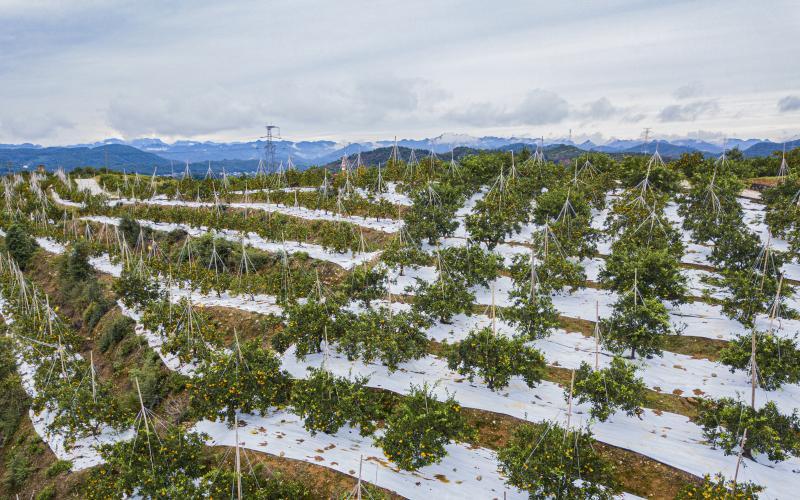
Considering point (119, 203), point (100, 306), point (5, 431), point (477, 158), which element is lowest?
point (5, 431)

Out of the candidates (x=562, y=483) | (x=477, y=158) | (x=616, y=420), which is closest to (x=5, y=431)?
(x=562, y=483)

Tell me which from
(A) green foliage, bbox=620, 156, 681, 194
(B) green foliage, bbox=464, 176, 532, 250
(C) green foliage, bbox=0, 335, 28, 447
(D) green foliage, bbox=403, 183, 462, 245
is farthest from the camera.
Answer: (A) green foliage, bbox=620, 156, 681, 194

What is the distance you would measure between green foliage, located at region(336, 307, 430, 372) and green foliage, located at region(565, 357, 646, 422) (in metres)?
6.22

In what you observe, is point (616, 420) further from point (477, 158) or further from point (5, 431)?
point (477, 158)

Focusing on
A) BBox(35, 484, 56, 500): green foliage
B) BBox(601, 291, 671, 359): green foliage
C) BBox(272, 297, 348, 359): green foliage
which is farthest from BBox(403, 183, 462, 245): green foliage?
BBox(35, 484, 56, 500): green foliage

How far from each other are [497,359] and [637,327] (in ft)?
20.5

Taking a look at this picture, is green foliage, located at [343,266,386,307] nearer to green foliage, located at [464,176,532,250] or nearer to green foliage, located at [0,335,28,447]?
green foliage, located at [464,176,532,250]

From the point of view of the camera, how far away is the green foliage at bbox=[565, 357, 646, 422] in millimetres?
12422

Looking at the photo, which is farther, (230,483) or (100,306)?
(100,306)

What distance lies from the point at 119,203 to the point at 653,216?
58.7m

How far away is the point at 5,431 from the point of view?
1783 centimetres

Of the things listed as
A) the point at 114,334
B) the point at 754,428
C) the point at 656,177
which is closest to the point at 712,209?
the point at 656,177

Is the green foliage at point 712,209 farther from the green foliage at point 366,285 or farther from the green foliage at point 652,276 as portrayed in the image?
the green foliage at point 366,285

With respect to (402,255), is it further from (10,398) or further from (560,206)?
(10,398)
